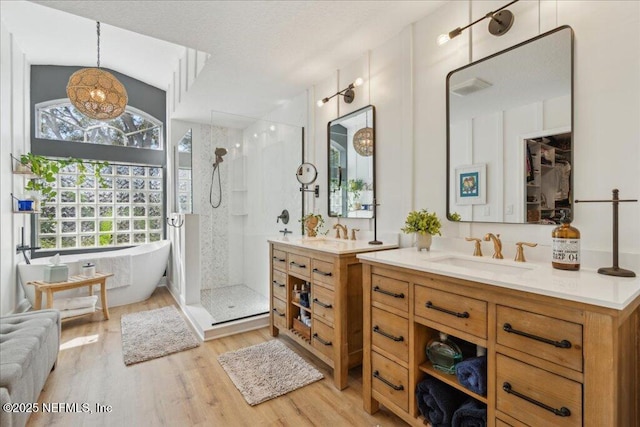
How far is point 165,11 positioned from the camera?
2035 millimetres

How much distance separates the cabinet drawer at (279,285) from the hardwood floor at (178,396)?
47 centimetres

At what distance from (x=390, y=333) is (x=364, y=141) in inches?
64.3

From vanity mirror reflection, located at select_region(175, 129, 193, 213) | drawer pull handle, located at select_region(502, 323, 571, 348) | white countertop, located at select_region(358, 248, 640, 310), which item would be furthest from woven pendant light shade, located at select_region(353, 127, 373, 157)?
vanity mirror reflection, located at select_region(175, 129, 193, 213)

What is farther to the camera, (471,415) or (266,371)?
(266,371)

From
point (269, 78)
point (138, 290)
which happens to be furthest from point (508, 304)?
point (138, 290)

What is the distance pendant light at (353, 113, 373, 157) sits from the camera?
8.40 feet

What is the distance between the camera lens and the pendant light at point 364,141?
2.56m

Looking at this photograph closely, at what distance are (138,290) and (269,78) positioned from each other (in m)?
3.19

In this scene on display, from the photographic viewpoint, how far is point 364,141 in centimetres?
262

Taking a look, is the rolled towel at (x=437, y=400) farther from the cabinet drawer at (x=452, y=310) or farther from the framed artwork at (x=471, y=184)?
the framed artwork at (x=471, y=184)

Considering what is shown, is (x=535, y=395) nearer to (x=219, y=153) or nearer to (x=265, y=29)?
(x=265, y=29)

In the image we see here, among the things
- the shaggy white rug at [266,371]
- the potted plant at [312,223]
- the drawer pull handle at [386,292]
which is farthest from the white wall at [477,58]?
the shaggy white rug at [266,371]

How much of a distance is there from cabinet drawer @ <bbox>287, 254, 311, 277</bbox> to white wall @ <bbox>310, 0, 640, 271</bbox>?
2.10 feet

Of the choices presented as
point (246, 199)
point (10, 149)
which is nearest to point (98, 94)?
point (10, 149)
